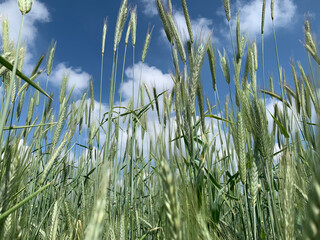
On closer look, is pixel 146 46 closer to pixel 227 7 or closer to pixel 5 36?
pixel 227 7

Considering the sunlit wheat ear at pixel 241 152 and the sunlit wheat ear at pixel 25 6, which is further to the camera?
the sunlit wheat ear at pixel 241 152

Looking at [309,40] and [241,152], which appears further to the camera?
[309,40]

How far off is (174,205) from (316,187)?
220 mm

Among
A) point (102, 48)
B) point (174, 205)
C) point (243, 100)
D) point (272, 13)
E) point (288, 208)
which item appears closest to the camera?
point (174, 205)

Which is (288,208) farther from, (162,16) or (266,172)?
(162,16)

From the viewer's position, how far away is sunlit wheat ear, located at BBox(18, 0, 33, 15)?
0.83 m

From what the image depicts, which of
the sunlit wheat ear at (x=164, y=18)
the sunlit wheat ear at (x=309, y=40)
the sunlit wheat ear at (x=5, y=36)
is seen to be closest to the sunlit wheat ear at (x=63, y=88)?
the sunlit wheat ear at (x=5, y=36)

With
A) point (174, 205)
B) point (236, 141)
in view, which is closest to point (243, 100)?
point (236, 141)

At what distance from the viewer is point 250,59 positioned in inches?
63.8

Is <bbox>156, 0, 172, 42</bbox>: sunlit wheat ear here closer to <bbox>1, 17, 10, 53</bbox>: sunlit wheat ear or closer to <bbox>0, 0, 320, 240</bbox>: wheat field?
<bbox>0, 0, 320, 240</bbox>: wheat field

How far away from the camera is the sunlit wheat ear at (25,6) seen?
0.83 m

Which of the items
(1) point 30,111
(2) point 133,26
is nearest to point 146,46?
(2) point 133,26

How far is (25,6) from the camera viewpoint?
0.85m

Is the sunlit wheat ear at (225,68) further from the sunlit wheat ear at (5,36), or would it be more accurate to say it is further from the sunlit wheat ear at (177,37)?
the sunlit wheat ear at (5,36)
